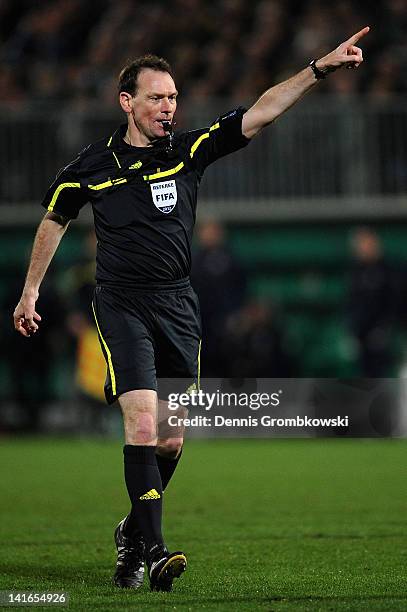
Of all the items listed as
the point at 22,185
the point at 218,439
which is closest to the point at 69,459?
the point at 218,439

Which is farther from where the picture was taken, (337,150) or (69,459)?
(337,150)

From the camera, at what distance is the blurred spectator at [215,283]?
16016 mm

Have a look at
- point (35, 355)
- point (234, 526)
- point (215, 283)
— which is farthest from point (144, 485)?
point (35, 355)

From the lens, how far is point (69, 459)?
44.4 ft

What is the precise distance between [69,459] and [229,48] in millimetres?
7374

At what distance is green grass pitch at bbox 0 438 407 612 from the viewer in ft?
18.0

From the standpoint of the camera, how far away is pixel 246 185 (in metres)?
18.0

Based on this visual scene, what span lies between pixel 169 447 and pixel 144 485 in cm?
59

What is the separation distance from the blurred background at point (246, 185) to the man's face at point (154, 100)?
10.2 metres

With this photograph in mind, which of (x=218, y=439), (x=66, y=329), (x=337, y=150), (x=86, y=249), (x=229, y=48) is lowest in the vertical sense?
(x=218, y=439)

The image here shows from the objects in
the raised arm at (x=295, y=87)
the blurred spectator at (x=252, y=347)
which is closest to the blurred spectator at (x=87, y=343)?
the blurred spectator at (x=252, y=347)

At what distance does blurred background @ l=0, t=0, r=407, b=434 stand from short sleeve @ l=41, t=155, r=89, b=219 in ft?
33.0

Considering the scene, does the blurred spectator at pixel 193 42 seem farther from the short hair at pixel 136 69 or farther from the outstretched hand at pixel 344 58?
the outstretched hand at pixel 344 58

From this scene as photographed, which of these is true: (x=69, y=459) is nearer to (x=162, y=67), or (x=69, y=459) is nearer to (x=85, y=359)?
(x=85, y=359)
